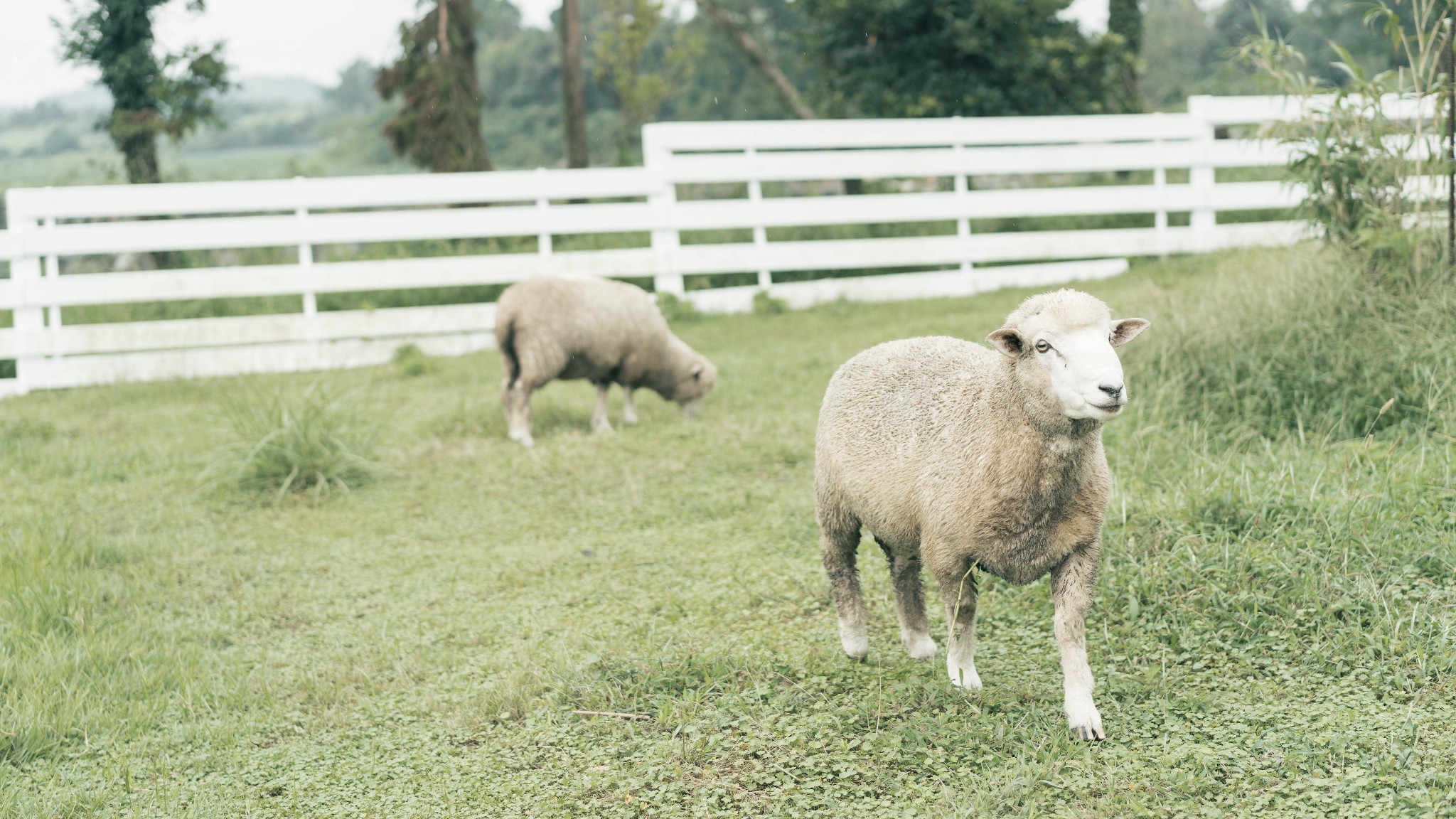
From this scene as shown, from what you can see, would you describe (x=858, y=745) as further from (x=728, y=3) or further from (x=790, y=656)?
(x=728, y=3)

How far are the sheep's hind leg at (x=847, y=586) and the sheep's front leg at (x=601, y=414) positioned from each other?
13.4 ft

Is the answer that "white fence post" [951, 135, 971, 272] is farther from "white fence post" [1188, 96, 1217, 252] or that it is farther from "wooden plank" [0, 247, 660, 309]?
"wooden plank" [0, 247, 660, 309]

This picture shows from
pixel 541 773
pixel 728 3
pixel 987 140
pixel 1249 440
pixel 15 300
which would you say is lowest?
pixel 541 773

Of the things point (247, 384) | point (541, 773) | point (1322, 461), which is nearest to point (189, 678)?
point (541, 773)

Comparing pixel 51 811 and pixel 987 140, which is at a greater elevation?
pixel 987 140

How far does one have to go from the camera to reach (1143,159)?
12.9m

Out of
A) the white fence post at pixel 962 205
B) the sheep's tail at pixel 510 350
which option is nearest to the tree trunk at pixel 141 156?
the sheep's tail at pixel 510 350

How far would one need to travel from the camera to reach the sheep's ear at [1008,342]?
122 inches

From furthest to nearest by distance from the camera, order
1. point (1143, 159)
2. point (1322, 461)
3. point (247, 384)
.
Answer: point (1143, 159) < point (247, 384) < point (1322, 461)

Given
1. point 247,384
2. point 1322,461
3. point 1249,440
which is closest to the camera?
point 1322,461

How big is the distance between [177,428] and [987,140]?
8798 millimetres

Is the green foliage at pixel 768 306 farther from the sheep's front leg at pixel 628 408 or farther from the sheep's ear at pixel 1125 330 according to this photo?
the sheep's ear at pixel 1125 330

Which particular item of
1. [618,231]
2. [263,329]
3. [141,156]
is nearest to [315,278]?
[263,329]

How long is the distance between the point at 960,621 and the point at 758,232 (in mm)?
9243
